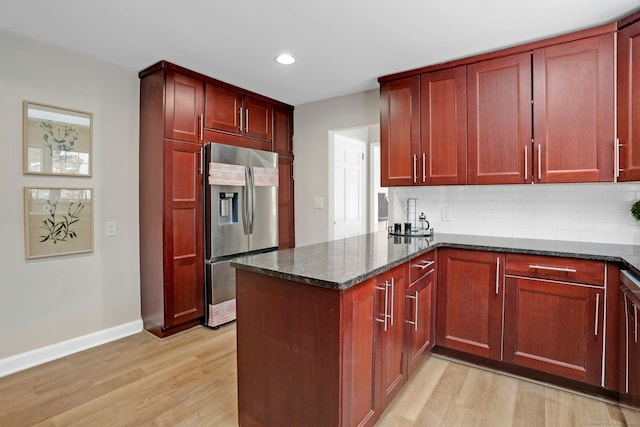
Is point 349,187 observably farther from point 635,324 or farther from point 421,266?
point 635,324

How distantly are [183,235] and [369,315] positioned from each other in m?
2.07

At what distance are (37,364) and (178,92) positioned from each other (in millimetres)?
2384

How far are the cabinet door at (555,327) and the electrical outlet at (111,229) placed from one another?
10.4 feet

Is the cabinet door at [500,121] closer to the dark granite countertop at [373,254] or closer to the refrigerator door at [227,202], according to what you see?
the dark granite countertop at [373,254]

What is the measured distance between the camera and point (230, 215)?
3.34 m

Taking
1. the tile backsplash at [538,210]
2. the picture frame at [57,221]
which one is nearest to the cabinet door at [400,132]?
the tile backsplash at [538,210]

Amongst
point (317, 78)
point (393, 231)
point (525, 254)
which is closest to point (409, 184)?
point (393, 231)

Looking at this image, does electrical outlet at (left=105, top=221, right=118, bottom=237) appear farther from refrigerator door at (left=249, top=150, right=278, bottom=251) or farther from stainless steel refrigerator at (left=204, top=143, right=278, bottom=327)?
refrigerator door at (left=249, top=150, right=278, bottom=251)

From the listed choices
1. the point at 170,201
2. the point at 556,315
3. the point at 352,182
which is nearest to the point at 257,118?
the point at 170,201

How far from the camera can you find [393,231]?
308 cm

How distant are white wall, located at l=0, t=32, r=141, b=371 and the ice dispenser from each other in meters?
0.76

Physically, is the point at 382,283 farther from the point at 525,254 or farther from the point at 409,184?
the point at 409,184

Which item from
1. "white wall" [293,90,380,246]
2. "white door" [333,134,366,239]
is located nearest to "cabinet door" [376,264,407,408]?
"white wall" [293,90,380,246]

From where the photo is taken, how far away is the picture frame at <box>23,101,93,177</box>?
2449 mm
